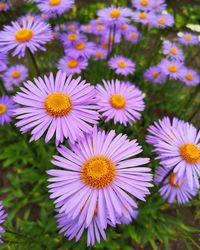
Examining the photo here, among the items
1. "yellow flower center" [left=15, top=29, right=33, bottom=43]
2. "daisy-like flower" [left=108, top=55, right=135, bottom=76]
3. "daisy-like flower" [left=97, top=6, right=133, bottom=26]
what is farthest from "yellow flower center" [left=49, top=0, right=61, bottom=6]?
"daisy-like flower" [left=108, top=55, right=135, bottom=76]

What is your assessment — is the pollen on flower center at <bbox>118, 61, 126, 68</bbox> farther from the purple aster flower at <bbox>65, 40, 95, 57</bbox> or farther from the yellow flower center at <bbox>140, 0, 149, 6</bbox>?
the yellow flower center at <bbox>140, 0, 149, 6</bbox>

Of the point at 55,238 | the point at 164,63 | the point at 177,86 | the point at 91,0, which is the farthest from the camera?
the point at 91,0

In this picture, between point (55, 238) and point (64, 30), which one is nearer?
point (55, 238)

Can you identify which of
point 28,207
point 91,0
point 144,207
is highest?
point 91,0

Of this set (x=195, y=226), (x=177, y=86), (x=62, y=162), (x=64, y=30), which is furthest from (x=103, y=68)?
(x=62, y=162)

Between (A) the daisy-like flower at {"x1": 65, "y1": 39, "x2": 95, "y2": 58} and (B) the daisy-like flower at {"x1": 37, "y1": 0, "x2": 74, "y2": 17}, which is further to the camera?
(A) the daisy-like flower at {"x1": 65, "y1": 39, "x2": 95, "y2": 58}

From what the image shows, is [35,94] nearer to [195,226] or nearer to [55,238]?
[55,238]

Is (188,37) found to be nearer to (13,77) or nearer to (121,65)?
(121,65)

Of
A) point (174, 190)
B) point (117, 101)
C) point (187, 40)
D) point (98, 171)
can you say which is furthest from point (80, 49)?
point (98, 171)
